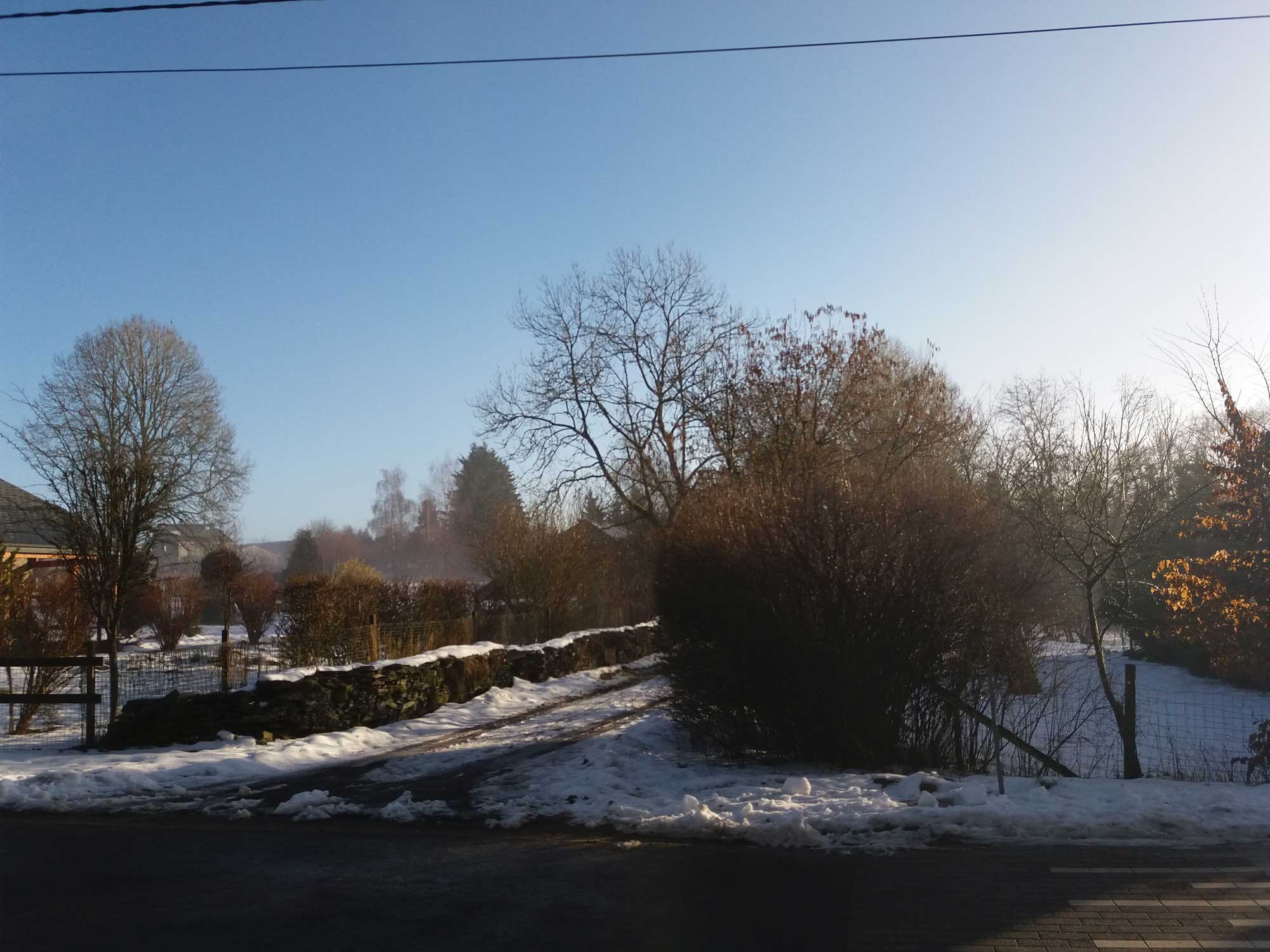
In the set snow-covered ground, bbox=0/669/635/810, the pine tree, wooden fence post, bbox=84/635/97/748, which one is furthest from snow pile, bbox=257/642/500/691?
the pine tree

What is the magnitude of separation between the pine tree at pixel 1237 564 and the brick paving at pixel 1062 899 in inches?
224

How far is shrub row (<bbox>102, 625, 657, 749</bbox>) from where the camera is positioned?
1375cm

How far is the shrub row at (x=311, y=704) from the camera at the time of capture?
13.8 metres

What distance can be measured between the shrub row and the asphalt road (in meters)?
5.52

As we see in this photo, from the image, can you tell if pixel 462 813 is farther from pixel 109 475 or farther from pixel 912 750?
pixel 109 475

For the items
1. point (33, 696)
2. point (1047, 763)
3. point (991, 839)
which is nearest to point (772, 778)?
point (991, 839)

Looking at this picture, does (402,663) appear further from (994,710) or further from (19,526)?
(19,526)

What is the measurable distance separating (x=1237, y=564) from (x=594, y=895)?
968cm

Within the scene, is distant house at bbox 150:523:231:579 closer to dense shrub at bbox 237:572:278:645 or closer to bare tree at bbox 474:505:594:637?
dense shrub at bbox 237:572:278:645

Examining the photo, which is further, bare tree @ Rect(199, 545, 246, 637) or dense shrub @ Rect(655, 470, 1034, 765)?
bare tree @ Rect(199, 545, 246, 637)

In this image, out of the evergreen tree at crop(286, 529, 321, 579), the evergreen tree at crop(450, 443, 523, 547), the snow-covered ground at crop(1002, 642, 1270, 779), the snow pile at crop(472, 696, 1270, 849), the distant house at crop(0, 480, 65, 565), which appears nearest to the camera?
the snow pile at crop(472, 696, 1270, 849)

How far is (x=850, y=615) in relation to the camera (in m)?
10.5

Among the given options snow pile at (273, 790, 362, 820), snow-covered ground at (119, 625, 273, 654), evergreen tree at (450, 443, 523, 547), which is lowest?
snow pile at (273, 790, 362, 820)

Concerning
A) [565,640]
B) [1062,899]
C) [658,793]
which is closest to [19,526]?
[565,640]
